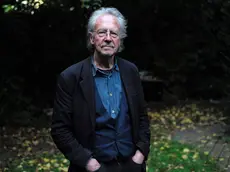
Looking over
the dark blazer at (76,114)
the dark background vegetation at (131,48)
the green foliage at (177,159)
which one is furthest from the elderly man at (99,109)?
the dark background vegetation at (131,48)

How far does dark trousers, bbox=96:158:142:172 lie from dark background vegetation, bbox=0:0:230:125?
5.69 metres

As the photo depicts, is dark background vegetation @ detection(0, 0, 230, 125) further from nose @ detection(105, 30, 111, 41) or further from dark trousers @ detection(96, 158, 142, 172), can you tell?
dark trousers @ detection(96, 158, 142, 172)

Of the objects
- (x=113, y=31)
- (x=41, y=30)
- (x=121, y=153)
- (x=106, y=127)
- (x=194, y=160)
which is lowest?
(x=194, y=160)

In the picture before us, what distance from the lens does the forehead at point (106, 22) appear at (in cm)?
280

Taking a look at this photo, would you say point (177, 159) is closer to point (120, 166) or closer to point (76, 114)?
point (120, 166)

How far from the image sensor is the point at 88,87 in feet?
9.09

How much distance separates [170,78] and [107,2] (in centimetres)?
317

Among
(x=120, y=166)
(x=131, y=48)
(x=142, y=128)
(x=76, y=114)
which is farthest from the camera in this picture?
(x=131, y=48)

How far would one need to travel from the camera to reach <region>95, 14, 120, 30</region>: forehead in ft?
9.19

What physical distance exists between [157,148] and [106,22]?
4.45 m

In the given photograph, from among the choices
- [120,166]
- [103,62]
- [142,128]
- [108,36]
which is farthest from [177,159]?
[108,36]

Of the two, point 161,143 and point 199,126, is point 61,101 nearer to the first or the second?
point 161,143

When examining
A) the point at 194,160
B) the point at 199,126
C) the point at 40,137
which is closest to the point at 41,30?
the point at 40,137

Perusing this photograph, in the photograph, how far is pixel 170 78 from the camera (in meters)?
10.9
